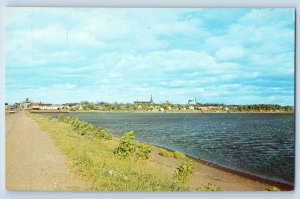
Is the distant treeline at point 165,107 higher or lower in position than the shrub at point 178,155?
higher

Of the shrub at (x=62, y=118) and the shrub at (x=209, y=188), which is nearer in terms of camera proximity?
the shrub at (x=209, y=188)

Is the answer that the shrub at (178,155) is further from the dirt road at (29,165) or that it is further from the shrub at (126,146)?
the dirt road at (29,165)

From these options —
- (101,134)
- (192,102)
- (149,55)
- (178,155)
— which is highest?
(149,55)

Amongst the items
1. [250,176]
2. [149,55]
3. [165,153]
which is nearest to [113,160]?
[165,153]

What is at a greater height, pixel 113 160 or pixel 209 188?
pixel 113 160

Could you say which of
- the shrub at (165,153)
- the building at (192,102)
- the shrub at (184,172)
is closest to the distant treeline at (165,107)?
the building at (192,102)

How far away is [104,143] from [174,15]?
1215 mm

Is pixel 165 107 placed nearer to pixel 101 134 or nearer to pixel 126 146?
pixel 126 146

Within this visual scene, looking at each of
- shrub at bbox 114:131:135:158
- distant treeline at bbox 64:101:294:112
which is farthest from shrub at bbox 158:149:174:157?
distant treeline at bbox 64:101:294:112

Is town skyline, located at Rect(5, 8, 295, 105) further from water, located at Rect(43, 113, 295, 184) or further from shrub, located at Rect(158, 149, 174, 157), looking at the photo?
shrub, located at Rect(158, 149, 174, 157)

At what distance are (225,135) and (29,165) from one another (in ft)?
5.35

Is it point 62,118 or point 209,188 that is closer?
point 209,188

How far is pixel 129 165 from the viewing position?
235 inches

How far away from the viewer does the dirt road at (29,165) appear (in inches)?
230
